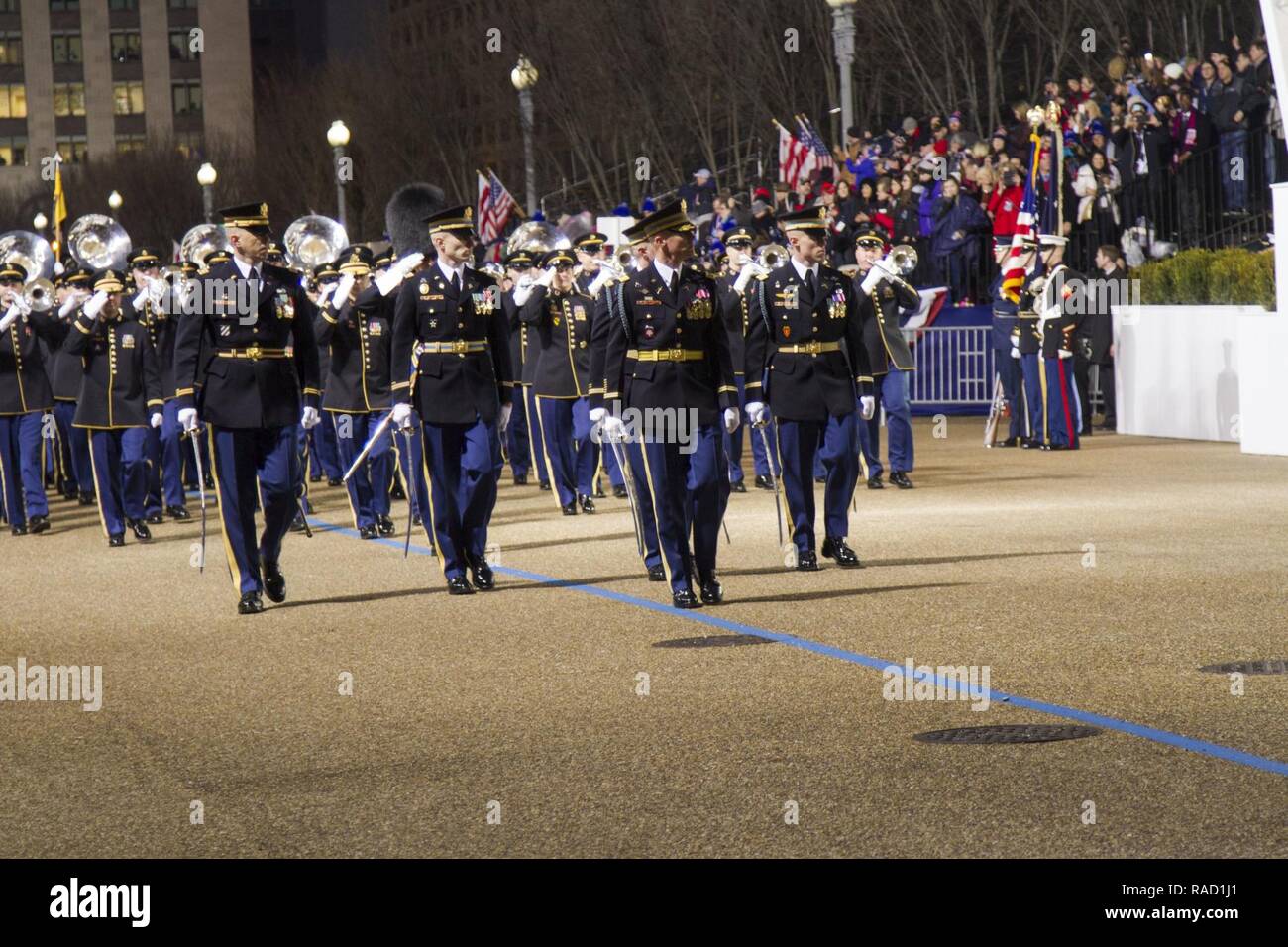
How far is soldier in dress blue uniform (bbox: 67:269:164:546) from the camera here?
58.9ft

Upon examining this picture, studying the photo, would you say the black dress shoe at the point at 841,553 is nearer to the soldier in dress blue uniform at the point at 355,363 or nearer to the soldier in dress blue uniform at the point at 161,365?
the soldier in dress blue uniform at the point at 355,363

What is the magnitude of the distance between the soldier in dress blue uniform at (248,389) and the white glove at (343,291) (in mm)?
5087

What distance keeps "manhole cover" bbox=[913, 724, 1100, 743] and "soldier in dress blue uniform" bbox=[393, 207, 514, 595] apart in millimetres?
5267

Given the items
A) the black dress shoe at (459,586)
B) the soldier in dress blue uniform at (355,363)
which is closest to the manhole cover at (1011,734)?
the black dress shoe at (459,586)

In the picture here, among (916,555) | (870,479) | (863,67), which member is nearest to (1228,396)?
(870,479)

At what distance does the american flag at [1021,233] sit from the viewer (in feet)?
76.3

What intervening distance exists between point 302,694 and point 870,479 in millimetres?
10371

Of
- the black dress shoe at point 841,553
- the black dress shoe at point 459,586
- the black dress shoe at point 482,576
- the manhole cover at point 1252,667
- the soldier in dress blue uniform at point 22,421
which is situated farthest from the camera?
the soldier in dress blue uniform at point 22,421

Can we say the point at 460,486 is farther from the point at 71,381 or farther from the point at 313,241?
the point at 313,241

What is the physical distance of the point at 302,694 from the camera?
30.7 ft

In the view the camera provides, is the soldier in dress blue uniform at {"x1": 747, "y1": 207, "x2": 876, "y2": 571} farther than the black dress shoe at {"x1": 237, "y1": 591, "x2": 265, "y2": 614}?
Yes

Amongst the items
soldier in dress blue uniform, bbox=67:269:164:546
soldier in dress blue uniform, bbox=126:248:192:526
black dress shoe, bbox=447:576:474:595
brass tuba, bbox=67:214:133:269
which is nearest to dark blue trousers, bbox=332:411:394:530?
soldier in dress blue uniform, bbox=67:269:164:546

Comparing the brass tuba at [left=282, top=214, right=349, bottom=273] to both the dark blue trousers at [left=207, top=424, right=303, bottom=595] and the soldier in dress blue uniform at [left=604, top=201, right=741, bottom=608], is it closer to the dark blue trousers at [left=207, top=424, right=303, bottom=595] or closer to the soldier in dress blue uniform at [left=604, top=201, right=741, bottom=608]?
the dark blue trousers at [left=207, top=424, right=303, bottom=595]
